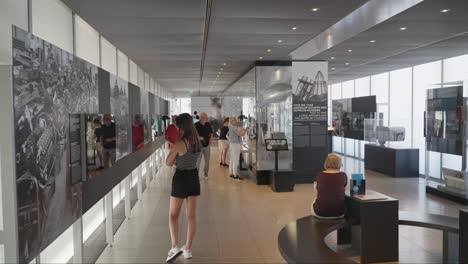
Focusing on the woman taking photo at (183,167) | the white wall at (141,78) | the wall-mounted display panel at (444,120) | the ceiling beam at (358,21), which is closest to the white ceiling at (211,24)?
the ceiling beam at (358,21)

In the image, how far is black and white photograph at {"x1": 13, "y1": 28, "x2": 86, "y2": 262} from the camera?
2.39 meters

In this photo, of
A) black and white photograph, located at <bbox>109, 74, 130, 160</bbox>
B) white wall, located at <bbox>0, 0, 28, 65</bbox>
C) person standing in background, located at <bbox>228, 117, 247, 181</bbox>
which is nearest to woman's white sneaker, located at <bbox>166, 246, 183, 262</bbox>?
black and white photograph, located at <bbox>109, 74, 130, 160</bbox>

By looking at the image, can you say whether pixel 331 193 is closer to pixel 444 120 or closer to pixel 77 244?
pixel 77 244

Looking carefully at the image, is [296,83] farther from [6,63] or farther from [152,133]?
[6,63]

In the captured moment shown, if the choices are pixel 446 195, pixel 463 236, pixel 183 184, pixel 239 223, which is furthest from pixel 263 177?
pixel 463 236

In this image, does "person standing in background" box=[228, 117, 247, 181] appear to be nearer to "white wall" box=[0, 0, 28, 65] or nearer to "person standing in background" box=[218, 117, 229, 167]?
"person standing in background" box=[218, 117, 229, 167]

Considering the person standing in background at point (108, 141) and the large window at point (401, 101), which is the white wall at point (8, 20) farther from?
the large window at point (401, 101)

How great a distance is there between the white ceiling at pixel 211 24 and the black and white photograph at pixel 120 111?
0.78 metres

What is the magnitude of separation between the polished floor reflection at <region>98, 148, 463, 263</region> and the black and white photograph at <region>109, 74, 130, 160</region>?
125 centimetres

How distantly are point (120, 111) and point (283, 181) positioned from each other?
4.14 m

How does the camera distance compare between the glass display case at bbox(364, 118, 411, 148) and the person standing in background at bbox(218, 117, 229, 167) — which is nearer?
the glass display case at bbox(364, 118, 411, 148)

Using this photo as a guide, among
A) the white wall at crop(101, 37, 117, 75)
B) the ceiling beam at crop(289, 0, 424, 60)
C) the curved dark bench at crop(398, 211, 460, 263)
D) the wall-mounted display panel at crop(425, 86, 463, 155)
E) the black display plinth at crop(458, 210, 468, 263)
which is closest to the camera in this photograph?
the black display plinth at crop(458, 210, 468, 263)

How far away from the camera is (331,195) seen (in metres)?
4.28

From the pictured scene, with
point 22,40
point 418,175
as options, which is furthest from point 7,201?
point 418,175
